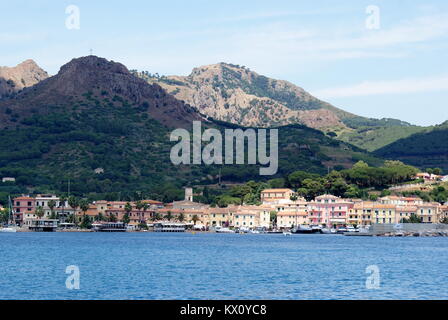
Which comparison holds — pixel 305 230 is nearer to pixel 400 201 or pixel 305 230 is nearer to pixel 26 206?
pixel 400 201

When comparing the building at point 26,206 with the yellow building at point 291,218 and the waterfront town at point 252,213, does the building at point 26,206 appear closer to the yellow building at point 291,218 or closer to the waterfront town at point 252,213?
the waterfront town at point 252,213

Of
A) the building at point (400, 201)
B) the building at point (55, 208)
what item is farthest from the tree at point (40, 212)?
the building at point (400, 201)

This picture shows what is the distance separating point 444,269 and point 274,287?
80.2 feet

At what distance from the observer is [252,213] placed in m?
190

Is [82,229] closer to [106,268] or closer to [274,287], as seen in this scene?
[106,268]

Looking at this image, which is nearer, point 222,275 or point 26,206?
point 222,275

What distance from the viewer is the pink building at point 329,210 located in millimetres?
184125

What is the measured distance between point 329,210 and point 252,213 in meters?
17.2

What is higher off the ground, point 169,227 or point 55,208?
point 55,208

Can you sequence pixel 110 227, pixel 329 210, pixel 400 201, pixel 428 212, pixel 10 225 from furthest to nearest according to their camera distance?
pixel 10 225, pixel 110 227, pixel 329 210, pixel 400 201, pixel 428 212

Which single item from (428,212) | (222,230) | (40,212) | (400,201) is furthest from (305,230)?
(40,212)

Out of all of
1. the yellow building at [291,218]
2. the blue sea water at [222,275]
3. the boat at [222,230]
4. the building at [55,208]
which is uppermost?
the building at [55,208]

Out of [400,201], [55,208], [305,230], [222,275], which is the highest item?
[400,201]
